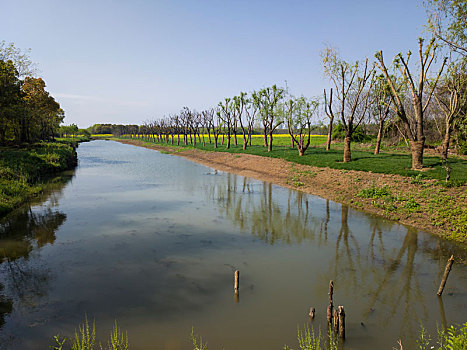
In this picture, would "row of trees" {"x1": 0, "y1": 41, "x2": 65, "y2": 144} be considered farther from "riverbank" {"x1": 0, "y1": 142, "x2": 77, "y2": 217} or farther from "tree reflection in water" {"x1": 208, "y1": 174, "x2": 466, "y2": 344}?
"tree reflection in water" {"x1": 208, "y1": 174, "x2": 466, "y2": 344}

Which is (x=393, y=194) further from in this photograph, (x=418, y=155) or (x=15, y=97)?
(x=15, y=97)

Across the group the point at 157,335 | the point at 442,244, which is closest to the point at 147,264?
the point at 157,335

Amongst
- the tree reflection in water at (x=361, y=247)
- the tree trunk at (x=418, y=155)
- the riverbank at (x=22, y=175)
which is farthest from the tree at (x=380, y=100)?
the riverbank at (x=22, y=175)

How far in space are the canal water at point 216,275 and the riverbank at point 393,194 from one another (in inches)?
42.7

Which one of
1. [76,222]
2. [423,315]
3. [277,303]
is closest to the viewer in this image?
[423,315]

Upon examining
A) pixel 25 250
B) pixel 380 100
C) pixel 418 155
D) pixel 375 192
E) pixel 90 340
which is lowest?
pixel 90 340

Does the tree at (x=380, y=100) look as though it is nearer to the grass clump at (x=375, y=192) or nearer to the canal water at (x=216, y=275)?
the grass clump at (x=375, y=192)

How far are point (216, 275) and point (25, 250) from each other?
8487mm

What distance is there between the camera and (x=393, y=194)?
17.8 m

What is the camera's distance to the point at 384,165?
75.3 feet

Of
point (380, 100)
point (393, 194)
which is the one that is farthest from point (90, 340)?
point (380, 100)

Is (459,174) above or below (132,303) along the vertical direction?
above

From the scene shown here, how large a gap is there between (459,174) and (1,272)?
2398 cm

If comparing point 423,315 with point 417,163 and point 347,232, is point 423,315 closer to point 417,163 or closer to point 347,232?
point 347,232
